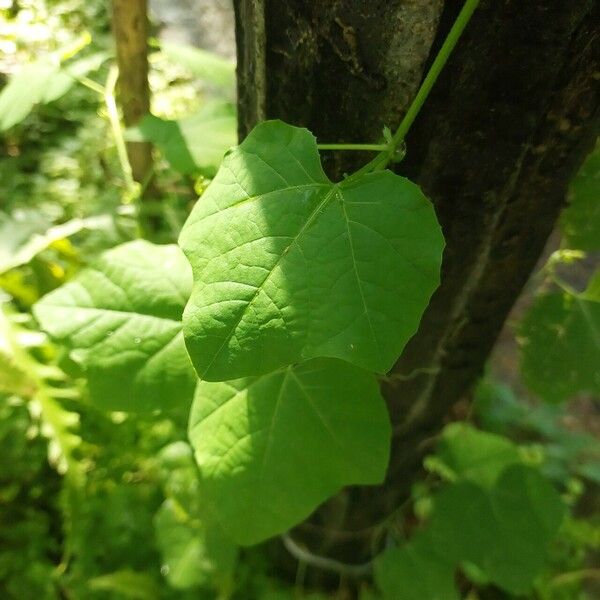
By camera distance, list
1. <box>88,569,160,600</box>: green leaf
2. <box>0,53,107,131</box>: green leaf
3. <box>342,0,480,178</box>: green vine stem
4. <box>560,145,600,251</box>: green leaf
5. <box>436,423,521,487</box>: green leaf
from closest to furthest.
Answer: <box>342,0,480,178</box>: green vine stem, <box>560,145,600,251</box>: green leaf, <box>0,53,107,131</box>: green leaf, <box>436,423,521,487</box>: green leaf, <box>88,569,160,600</box>: green leaf

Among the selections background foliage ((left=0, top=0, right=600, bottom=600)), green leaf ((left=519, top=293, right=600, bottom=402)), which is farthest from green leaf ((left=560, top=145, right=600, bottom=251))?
green leaf ((left=519, top=293, right=600, bottom=402))

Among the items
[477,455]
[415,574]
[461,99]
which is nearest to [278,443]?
[461,99]

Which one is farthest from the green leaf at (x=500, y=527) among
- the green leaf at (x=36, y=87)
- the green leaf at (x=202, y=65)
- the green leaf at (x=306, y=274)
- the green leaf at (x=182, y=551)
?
the green leaf at (x=36, y=87)

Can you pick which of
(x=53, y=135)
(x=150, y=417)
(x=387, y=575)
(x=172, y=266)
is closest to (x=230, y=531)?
(x=172, y=266)

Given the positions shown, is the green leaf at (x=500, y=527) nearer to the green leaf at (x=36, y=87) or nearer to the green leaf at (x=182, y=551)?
the green leaf at (x=182, y=551)

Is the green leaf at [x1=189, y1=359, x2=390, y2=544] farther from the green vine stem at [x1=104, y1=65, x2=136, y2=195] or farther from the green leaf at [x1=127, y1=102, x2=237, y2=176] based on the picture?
the green vine stem at [x1=104, y1=65, x2=136, y2=195]

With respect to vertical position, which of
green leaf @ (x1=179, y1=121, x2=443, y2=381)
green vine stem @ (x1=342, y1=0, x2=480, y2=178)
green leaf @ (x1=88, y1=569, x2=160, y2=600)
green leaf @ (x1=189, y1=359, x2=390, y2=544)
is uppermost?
green vine stem @ (x1=342, y1=0, x2=480, y2=178)

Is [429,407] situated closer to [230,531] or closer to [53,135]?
[230,531]
